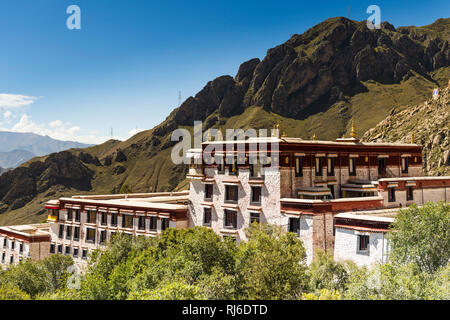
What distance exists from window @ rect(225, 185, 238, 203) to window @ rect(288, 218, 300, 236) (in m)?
7.79

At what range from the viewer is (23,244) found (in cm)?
5894

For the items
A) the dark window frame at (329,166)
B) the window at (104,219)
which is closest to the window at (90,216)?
the window at (104,219)

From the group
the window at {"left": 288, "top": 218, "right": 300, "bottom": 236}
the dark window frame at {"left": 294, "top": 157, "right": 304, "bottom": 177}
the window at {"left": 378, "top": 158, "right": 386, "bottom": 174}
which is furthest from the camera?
the window at {"left": 378, "top": 158, "right": 386, "bottom": 174}

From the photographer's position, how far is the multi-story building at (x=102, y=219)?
4678cm

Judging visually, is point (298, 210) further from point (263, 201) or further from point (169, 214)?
point (169, 214)

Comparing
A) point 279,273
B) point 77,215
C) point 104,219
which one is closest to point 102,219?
point 104,219

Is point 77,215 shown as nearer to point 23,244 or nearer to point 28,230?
point 23,244

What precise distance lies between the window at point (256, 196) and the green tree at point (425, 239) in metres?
18.4

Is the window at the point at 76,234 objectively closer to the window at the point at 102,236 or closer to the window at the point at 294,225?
the window at the point at 102,236

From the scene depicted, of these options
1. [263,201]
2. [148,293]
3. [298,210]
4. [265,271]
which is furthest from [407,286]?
[263,201]

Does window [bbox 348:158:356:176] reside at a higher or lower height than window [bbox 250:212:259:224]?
higher

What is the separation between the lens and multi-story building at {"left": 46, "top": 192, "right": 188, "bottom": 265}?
46.8 m

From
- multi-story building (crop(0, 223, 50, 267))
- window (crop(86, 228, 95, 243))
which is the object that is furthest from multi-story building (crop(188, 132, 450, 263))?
multi-story building (crop(0, 223, 50, 267))

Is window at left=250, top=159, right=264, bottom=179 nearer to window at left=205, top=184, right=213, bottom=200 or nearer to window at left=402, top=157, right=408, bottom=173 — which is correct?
window at left=205, top=184, right=213, bottom=200
